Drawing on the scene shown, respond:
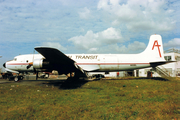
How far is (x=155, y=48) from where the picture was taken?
18828 millimetres

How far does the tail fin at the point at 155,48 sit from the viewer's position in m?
18.7

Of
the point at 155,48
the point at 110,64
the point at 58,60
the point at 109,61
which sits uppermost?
the point at 155,48

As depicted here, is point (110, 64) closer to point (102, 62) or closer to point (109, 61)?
point (109, 61)

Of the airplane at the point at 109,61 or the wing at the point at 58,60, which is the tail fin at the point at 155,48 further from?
the wing at the point at 58,60

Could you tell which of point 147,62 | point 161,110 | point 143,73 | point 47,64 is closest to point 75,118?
point 161,110

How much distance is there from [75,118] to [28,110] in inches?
93.8

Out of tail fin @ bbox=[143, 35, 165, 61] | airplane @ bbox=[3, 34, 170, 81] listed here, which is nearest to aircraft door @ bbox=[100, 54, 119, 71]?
airplane @ bbox=[3, 34, 170, 81]

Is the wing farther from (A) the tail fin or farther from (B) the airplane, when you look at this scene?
(A) the tail fin

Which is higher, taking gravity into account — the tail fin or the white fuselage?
the tail fin

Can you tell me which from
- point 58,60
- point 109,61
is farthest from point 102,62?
point 58,60

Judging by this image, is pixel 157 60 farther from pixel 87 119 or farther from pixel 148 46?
pixel 87 119

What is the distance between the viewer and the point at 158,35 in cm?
1894

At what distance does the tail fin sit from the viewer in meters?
18.7

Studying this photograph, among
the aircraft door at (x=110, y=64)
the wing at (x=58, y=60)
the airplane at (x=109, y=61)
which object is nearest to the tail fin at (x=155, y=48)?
the airplane at (x=109, y=61)
